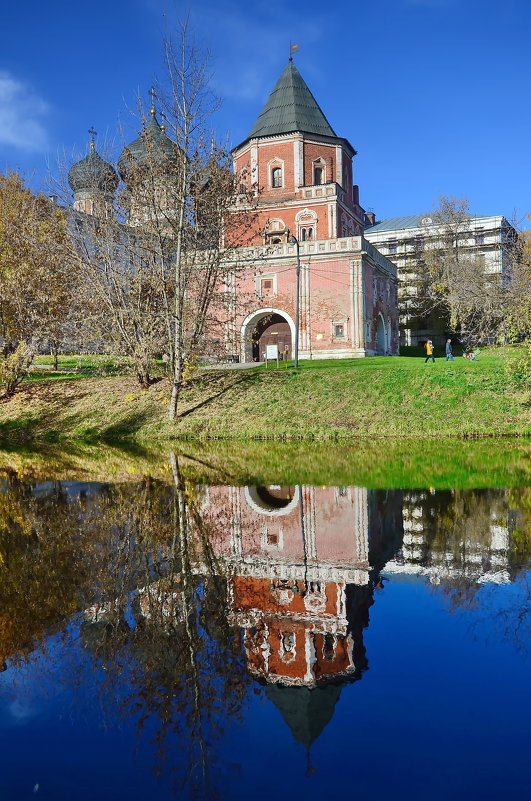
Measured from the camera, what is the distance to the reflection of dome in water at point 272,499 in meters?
8.46

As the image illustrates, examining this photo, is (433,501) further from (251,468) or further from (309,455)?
(309,455)

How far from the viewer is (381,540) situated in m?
6.68

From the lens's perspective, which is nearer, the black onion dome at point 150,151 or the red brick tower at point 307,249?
the black onion dome at point 150,151

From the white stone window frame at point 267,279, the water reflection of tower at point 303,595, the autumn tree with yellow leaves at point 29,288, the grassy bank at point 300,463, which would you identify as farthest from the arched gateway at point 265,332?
the water reflection of tower at point 303,595

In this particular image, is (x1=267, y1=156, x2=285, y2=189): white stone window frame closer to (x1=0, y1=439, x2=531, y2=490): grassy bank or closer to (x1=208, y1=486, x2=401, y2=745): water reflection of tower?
(x1=0, y1=439, x2=531, y2=490): grassy bank

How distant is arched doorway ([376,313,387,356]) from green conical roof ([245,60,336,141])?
10.8 metres

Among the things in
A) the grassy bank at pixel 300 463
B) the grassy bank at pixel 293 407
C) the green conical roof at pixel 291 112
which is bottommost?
the grassy bank at pixel 300 463

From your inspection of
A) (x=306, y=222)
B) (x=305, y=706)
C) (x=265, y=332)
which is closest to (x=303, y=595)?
(x=305, y=706)

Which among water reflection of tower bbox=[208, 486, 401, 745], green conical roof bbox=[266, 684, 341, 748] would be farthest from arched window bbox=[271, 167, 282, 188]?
green conical roof bbox=[266, 684, 341, 748]

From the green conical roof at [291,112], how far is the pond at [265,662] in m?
32.9

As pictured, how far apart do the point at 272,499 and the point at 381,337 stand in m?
28.0

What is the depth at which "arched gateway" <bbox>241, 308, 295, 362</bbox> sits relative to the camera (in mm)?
33812

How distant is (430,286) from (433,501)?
46.4 meters

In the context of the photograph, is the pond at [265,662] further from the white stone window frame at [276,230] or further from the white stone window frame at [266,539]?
the white stone window frame at [276,230]
